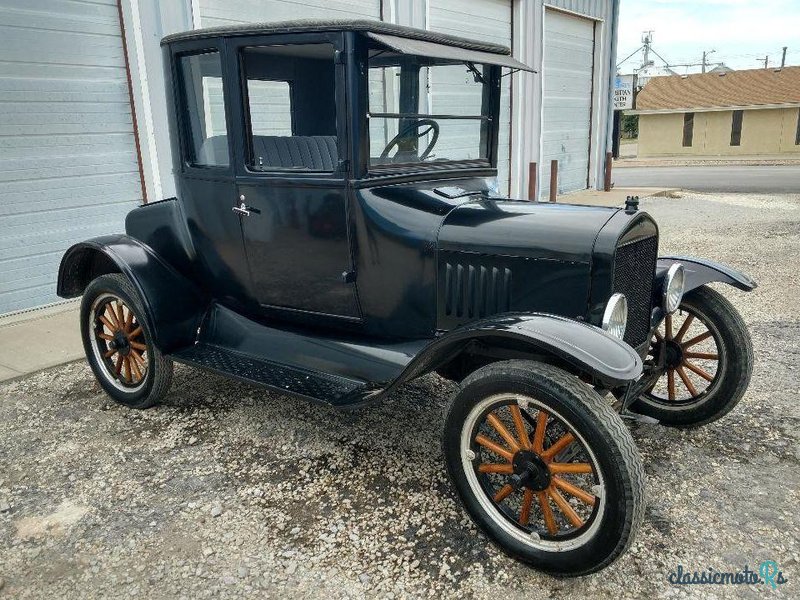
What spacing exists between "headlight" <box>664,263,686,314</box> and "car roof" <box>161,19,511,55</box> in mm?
1413

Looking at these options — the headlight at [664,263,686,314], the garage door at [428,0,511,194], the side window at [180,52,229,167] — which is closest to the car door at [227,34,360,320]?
the side window at [180,52,229,167]

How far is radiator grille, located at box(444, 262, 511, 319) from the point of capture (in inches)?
98.8

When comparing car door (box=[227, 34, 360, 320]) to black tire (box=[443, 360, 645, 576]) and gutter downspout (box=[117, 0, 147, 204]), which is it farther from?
gutter downspout (box=[117, 0, 147, 204])

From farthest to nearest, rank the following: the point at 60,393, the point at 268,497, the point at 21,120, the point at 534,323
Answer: the point at 21,120 < the point at 60,393 < the point at 268,497 < the point at 534,323

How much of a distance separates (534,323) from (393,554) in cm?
97

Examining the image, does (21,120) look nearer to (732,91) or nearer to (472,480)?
(472,480)

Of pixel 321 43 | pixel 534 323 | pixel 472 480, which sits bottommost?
pixel 472 480

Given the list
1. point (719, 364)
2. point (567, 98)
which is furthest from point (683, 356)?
point (567, 98)

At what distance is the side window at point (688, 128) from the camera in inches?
1266

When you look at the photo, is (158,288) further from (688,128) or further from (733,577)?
(688,128)

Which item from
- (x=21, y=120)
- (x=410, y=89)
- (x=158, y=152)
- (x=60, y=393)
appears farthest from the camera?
(x=158, y=152)

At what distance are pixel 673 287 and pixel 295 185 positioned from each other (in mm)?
1770

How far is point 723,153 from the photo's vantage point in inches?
1227

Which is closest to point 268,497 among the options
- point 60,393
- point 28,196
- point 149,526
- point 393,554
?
point 149,526
